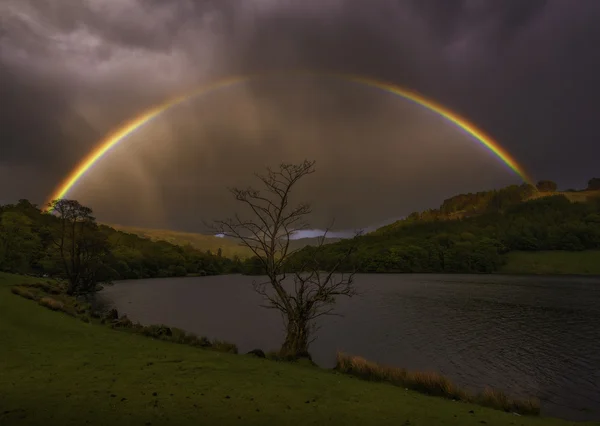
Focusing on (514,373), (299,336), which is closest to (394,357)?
(514,373)

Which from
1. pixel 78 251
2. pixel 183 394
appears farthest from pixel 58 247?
pixel 183 394

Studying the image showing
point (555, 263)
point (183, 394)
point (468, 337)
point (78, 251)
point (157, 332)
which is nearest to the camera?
point (183, 394)

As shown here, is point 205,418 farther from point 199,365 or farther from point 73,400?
point 199,365

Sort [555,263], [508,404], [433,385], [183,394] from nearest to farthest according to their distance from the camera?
[183,394], [508,404], [433,385], [555,263]

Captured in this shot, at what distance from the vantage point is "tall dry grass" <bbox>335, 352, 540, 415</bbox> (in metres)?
15.5

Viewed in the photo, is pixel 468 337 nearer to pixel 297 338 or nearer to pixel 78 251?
pixel 297 338

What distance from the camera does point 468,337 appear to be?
139 feet

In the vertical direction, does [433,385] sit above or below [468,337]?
above

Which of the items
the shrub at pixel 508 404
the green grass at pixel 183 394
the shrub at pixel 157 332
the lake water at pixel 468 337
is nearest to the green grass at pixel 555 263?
the lake water at pixel 468 337

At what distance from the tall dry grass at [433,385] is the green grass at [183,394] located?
4.49 ft

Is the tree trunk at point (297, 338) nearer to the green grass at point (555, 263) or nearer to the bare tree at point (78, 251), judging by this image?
the bare tree at point (78, 251)

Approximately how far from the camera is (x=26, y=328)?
22438 millimetres

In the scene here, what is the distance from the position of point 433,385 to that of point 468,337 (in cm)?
2789

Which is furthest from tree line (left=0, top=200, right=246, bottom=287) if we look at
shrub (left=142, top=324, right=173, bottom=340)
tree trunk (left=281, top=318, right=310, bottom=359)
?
tree trunk (left=281, top=318, right=310, bottom=359)
